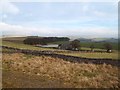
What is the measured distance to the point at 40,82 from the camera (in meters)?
17.6

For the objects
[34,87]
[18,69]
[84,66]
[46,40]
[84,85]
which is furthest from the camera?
[46,40]

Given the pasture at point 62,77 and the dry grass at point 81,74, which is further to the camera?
the dry grass at point 81,74

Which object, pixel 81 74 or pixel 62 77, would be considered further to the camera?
pixel 81 74

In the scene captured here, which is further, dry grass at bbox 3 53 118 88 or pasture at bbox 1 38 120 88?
dry grass at bbox 3 53 118 88

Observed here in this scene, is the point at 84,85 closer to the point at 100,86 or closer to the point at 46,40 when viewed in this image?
the point at 100,86

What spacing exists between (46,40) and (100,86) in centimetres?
5138

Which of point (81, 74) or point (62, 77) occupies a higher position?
point (62, 77)

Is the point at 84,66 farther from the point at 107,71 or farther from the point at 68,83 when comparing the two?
the point at 68,83

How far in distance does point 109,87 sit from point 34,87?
6628 mm

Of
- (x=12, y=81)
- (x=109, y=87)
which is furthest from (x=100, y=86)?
(x=12, y=81)

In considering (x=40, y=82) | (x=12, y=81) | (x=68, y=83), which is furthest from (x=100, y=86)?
(x=12, y=81)

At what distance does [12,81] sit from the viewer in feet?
54.5

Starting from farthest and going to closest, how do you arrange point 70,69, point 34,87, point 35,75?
point 70,69 → point 35,75 → point 34,87

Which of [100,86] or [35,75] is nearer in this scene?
[100,86]
